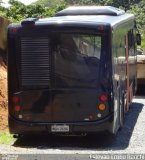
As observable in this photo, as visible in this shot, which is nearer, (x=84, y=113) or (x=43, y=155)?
(x=43, y=155)

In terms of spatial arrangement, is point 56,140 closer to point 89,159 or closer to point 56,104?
point 56,104

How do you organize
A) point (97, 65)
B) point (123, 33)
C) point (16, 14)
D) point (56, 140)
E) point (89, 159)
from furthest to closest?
point (16, 14), point (123, 33), point (56, 140), point (97, 65), point (89, 159)

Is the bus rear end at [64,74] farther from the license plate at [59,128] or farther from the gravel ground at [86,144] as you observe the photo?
the gravel ground at [86,144]

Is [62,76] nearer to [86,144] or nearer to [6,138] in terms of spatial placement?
[86,144]

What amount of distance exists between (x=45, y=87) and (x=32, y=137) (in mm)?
1941

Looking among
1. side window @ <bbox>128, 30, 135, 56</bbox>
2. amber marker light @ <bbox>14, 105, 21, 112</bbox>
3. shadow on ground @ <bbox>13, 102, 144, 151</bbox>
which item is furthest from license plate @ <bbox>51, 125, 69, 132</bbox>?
side window @ <bbox>128, 30, 135, 56</bbox>

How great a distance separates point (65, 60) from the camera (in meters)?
13.1

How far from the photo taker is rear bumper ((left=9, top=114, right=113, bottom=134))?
13023mm

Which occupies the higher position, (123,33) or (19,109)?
(123,33)

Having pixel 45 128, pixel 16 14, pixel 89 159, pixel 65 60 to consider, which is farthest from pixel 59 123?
pixel 16 14

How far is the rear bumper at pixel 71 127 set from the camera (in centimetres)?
1302

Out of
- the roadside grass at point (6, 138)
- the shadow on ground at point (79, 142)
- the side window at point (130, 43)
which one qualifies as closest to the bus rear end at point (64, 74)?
the shadow on ground at point (79, 142)

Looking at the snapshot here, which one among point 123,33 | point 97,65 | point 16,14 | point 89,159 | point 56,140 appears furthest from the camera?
point 16,14

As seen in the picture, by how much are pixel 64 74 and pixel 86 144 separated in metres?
1.87
